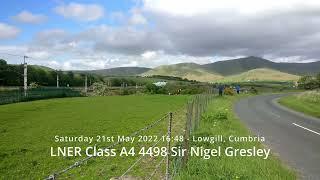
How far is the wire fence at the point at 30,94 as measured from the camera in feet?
188

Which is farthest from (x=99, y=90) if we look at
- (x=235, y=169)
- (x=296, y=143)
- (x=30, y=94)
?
(x=235, y=169)

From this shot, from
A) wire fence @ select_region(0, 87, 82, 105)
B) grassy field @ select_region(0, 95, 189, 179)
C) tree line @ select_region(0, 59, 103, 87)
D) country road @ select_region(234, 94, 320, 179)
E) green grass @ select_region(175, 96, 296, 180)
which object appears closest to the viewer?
green grass @ select_region(175, 96, 296, 180)

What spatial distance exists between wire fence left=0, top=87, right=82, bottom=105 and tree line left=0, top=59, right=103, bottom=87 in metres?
24.2

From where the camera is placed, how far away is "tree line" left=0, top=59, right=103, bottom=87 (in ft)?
335

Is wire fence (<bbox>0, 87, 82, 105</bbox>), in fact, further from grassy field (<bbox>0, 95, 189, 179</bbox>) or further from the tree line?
grassy field (<bbox>0, 95, 189, 179</bbox>)

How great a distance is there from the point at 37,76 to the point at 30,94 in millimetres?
56721

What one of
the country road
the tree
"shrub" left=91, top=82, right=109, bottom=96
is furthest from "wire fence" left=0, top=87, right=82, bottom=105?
the tree

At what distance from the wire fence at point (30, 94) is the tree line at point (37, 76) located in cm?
2423

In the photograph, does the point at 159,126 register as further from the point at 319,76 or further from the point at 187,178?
the point at 319,76

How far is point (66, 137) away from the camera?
22016 mm

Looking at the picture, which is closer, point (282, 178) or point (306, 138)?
point (282, 178)

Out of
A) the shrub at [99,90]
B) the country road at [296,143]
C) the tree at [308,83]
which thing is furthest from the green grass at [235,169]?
the tree at [308,83]

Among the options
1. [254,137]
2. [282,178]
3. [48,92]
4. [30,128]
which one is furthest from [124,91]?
[282,178]

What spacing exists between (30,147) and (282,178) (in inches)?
440
